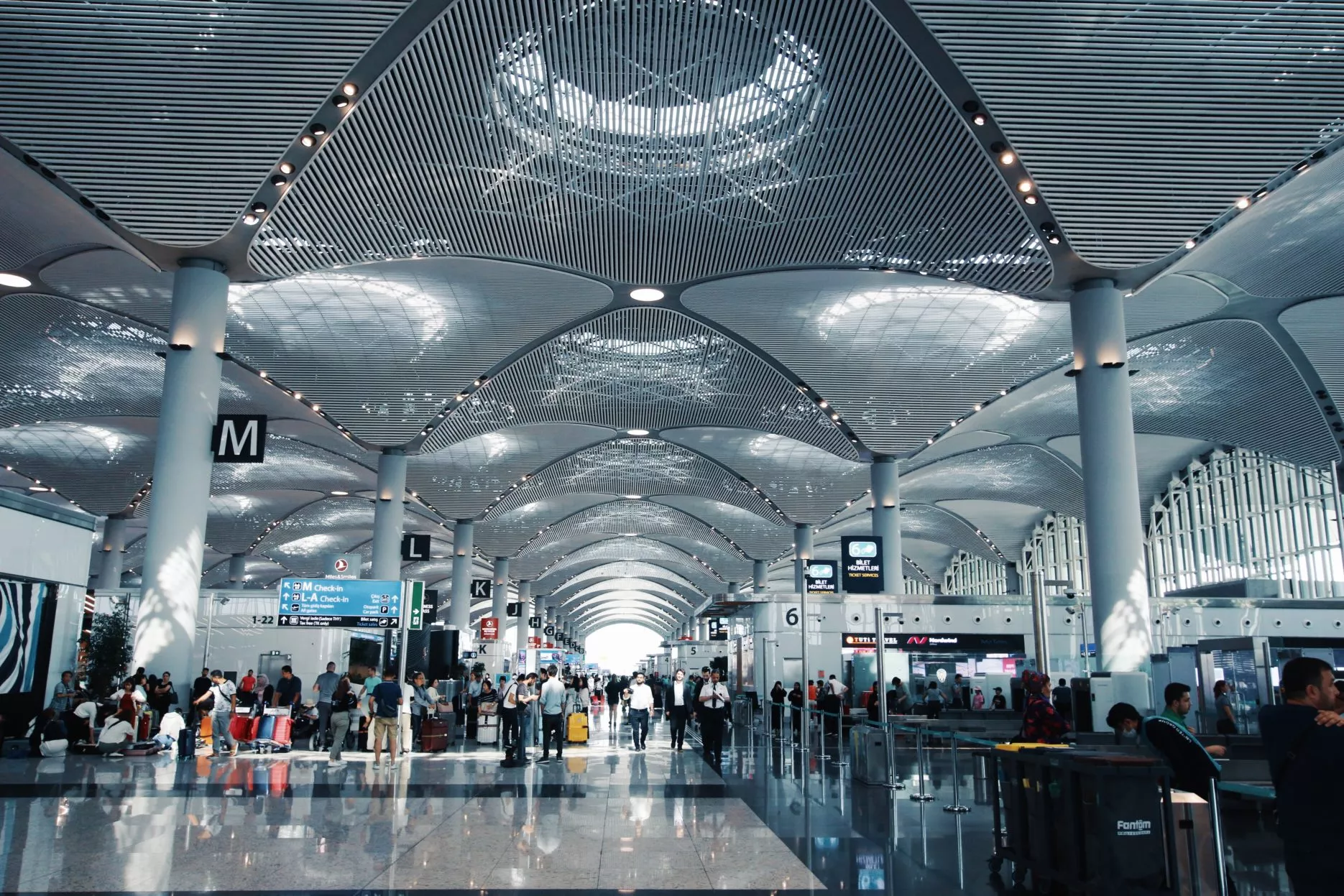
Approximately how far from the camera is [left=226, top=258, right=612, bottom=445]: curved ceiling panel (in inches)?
845

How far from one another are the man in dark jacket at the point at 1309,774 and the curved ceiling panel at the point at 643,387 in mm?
20028

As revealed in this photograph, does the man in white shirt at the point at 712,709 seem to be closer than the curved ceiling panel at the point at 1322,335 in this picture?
Yes

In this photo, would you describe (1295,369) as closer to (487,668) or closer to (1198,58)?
(1198,58)

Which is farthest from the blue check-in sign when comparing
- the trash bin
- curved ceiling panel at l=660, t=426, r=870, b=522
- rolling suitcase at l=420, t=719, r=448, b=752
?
the trash bin

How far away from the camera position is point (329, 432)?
32.8 meters

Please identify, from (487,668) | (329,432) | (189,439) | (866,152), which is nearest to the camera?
(866,152)

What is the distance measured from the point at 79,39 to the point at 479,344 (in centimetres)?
1290

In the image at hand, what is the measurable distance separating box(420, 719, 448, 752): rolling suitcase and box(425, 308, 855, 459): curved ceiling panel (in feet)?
31.7

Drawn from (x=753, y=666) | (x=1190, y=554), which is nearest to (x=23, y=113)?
(x=753, y=666)

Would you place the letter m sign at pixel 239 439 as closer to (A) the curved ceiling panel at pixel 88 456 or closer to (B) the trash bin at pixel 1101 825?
(B) the trash bin at pixel 1101 825

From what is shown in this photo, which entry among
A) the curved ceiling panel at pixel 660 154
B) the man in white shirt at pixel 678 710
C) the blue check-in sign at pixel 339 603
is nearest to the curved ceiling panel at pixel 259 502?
the blue check-in sign at pixel 339 603

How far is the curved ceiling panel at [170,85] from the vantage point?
40.6 ft

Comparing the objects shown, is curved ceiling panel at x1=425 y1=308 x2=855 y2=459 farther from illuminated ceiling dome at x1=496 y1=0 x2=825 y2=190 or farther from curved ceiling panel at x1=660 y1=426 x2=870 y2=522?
illuminated ceiling dome at x1=496 y1=0 x2=825 y2=190

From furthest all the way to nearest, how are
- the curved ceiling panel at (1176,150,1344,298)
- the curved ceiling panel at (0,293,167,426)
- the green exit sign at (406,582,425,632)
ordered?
the green exit sign at (406,582,425,632), the curved ceiling panel at (0,293,167,426), the curved ceiling panel at (1176,150,1344,298)
